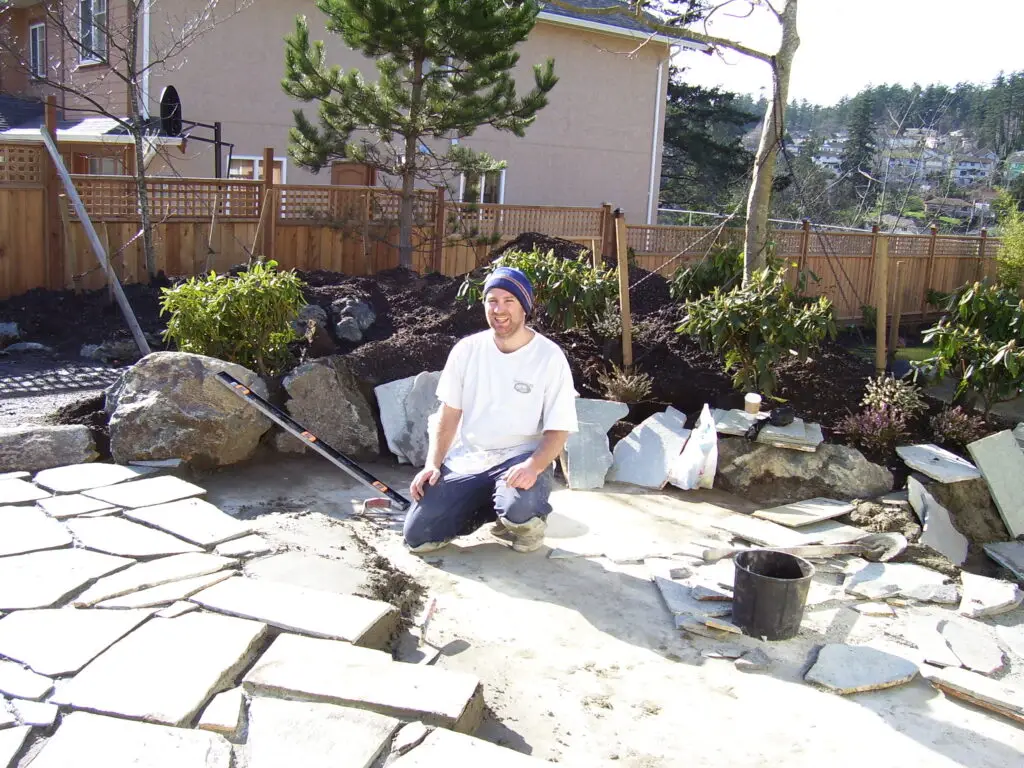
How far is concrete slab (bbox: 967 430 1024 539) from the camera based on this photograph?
20.2 feet

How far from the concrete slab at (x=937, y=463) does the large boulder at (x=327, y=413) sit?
3.59m

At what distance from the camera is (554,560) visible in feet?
14.7

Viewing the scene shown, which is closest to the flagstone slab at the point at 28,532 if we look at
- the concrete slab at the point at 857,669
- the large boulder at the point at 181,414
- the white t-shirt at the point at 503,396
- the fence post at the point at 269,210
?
the large boulder at the point at 181,414

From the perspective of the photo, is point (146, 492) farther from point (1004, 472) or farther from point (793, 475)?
point (1004, 472)

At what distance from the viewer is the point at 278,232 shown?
34.4 ft

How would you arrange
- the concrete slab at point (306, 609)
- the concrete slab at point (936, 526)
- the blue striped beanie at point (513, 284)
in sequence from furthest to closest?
1. the concrete slab at point (936, 526)
2. the blue striped beanie at point (513, 284)
3. the concrete slab at point (306, 609)

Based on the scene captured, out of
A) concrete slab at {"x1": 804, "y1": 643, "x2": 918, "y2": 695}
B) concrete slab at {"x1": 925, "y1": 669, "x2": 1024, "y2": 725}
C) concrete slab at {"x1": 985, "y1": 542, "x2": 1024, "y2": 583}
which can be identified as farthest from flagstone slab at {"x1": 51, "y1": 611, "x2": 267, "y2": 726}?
concrete slab at {"x1": 985, "y1": 542, "x2": 1024, "y2": 583}

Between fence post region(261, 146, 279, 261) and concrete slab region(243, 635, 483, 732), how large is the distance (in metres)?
7.68

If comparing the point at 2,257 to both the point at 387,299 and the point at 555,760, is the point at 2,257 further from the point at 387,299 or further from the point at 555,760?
the point at 555,760

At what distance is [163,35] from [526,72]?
660 cm

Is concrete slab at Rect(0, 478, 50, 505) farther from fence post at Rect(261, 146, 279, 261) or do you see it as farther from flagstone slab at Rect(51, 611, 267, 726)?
fence post at Rect(261, 146, 279, 261)

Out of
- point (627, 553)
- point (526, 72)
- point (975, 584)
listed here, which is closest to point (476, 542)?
point (627, 553)

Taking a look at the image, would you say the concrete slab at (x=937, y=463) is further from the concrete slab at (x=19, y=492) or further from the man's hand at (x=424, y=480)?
the concrete slab at (x=19, y=492)

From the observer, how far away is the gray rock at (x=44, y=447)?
482 centimetres
